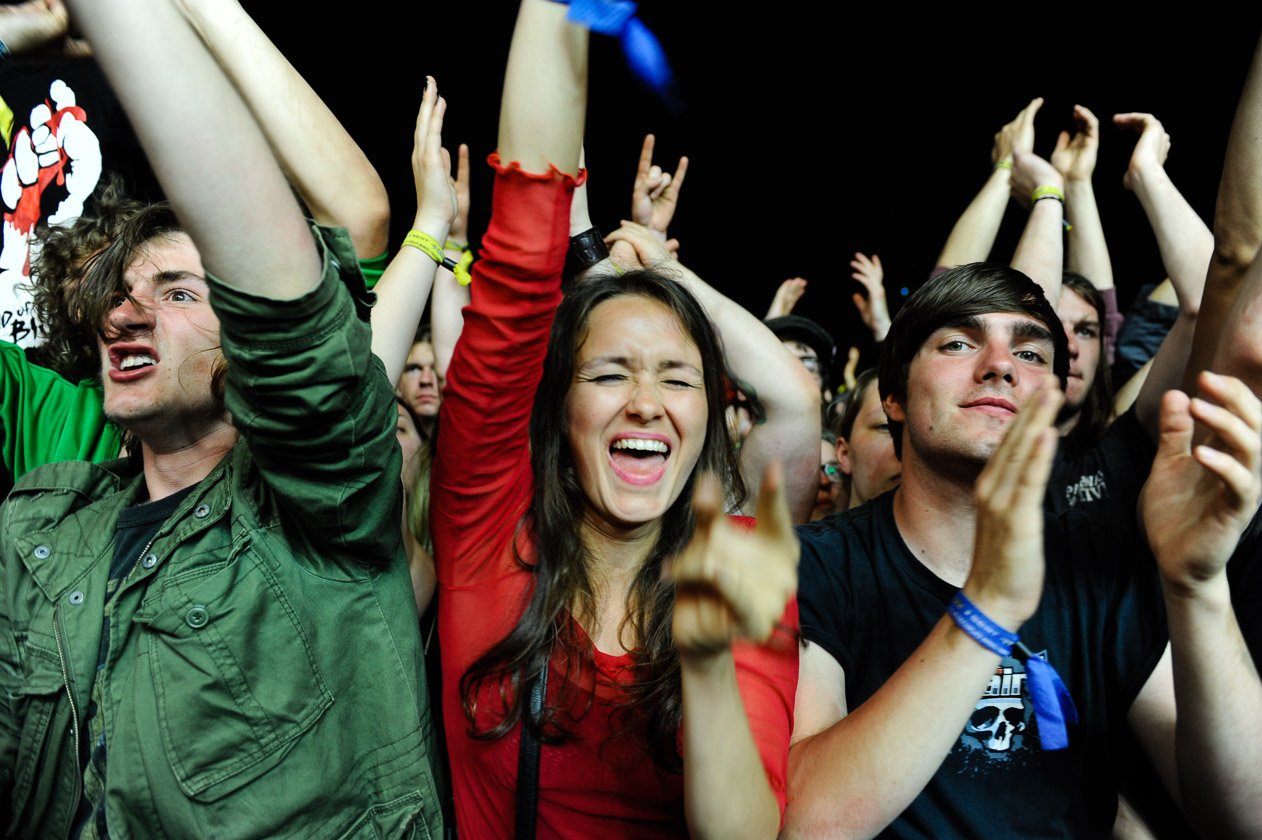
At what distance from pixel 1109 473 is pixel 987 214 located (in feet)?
4.35

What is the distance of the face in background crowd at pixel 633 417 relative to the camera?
1523 millimetres

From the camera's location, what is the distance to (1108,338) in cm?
291

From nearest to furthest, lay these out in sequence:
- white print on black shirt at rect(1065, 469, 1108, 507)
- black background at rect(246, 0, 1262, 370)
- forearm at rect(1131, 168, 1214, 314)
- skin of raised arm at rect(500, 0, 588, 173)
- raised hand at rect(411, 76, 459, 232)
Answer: skin of raised arm at rect(500, 0, 588, 173) → raised hand at rect(411, 76, 459, 232) → white print on black shirt at rect(1065, 469, 1108, 507) → forearm at rect(1131, 168, 1214, 314) → black background at rect(246, 0, 1262, 370)

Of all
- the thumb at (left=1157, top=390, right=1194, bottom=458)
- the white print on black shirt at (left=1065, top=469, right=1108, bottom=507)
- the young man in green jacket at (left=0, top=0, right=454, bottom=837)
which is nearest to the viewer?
the young man in green jacket at (left=0, top=0, right=454, bottom=837)

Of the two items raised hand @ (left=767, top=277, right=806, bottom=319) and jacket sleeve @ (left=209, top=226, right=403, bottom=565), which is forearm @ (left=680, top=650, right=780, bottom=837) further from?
raised hand @ (left=767, top=277, right=806, bottom=319)

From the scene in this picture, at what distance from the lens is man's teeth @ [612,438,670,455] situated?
1.54 meters

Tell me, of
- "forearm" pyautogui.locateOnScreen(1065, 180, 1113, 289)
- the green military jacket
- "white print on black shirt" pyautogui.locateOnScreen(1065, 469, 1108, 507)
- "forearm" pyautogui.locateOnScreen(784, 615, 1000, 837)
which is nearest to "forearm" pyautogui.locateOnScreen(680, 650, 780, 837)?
→ "forearm" pyautogui.locateOnScreen(784, 615, 1000, 837)

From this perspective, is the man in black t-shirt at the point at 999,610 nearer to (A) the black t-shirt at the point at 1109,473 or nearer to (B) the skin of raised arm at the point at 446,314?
(A) the black t-shirt at the point at 1109,473

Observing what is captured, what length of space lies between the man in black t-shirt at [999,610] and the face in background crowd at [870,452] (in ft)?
1.20

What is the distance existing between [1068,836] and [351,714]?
1051 mm

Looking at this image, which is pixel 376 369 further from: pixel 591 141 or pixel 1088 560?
pixel 591 141

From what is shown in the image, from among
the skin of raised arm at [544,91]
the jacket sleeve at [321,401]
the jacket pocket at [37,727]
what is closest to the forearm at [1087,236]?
the skin of raised arm at [544,91]

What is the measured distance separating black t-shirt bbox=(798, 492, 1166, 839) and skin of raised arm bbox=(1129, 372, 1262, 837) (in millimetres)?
132

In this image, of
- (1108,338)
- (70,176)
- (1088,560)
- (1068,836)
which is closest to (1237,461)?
(1088,560)
